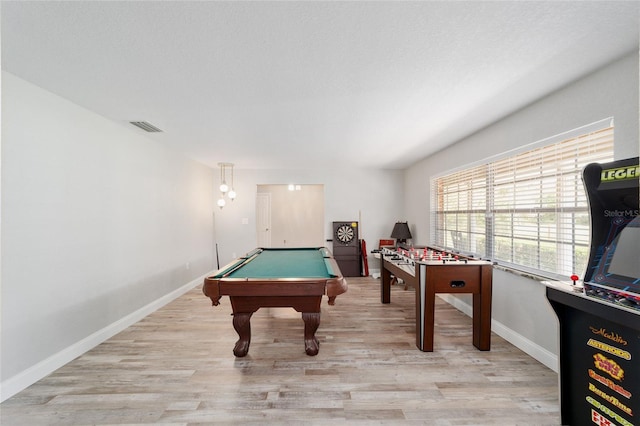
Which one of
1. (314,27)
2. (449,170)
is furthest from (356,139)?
(314,27)

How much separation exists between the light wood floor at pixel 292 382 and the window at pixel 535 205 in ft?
3.25

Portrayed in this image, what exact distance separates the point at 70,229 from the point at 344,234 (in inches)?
178

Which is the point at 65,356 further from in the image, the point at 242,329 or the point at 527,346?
the point at 527,346

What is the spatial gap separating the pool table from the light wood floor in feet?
0.83

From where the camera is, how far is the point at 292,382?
2.15m

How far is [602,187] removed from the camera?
4.83 ft

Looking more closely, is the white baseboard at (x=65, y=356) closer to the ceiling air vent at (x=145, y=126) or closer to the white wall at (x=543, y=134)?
the ceiling air vent at (x=145, y=126)

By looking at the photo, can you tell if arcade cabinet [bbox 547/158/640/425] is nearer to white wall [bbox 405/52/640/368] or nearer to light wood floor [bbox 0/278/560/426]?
light wood floor [bbox 0/278/560/426]

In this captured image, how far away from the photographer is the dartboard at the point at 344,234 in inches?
233

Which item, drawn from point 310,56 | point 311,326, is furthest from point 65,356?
point 310,56

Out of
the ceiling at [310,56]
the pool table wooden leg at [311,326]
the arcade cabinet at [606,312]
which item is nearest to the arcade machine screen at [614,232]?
the arcade cabinet at [606,312]

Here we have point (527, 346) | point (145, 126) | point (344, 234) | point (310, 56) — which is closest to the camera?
point (310, 56)

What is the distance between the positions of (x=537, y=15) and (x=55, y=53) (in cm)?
297

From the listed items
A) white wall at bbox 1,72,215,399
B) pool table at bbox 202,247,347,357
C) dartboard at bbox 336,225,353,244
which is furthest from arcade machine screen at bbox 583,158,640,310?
dartboard at bbox 336,225,353,244
